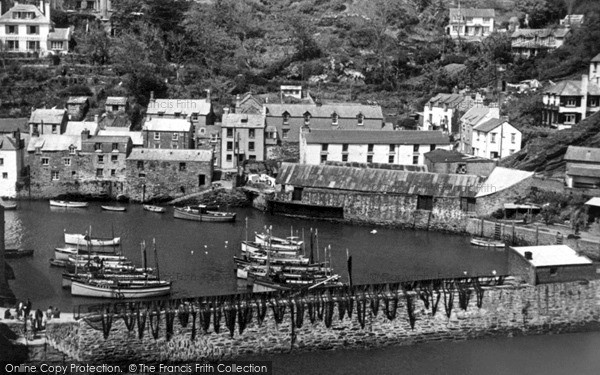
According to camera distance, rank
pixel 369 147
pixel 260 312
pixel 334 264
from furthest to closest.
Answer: pixel 369 147
pixel 334 264
pixel 260 312

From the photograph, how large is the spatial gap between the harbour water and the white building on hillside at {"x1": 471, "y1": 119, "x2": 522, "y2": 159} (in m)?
12.1

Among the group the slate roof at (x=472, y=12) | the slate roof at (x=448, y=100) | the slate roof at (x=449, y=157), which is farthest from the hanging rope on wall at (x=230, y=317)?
the slate roof at (x=472, y=12)

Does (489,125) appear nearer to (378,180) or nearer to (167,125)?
(378,180)

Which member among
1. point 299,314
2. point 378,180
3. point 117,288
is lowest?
point 117,288

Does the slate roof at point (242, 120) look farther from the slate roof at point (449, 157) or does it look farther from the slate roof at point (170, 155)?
the slate roof at point (449, 157)

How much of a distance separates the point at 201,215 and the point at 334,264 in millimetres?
13216

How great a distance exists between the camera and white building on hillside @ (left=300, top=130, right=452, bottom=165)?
69.6 metres

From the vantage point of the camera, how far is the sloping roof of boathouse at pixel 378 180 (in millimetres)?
61406

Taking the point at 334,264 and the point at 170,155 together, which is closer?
the point at 334,264

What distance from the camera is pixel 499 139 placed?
69.4 m

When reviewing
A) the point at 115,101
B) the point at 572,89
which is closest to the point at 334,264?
the point at 572,89

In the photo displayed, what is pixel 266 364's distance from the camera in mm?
35250

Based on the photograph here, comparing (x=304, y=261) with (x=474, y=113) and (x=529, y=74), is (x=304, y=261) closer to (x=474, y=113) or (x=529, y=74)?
(x=474, y=113)

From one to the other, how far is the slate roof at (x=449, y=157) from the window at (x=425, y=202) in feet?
18.3
